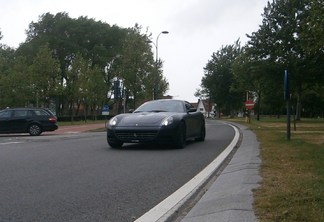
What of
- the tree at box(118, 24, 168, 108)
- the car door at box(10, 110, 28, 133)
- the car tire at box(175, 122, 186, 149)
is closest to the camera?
the car tire at box(175, 122, 186, 149)

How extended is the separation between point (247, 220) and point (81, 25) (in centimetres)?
7064

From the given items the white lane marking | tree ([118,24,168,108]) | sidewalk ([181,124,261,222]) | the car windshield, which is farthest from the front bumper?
tree ([118,24,168,108])

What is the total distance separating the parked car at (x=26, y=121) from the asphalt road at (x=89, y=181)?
1268 centimetres

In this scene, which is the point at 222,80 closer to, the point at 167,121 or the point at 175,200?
the point at 167,121

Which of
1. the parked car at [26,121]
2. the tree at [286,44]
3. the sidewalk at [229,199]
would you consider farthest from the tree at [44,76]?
the sidewalk at [229,199]

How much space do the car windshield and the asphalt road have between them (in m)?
2.08

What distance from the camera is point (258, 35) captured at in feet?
128

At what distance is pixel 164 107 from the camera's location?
14188 mm

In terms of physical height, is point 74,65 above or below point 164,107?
above

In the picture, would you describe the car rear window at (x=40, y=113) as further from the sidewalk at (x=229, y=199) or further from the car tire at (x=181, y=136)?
the sidewalk at (x=229, y=199)

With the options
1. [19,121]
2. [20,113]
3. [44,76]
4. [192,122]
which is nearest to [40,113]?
[20,113]

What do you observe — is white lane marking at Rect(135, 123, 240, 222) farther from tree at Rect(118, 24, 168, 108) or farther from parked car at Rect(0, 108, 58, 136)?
tree at Rect(118, 24, 168, 108)

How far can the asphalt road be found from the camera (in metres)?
5.43

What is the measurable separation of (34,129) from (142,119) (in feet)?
44.4
